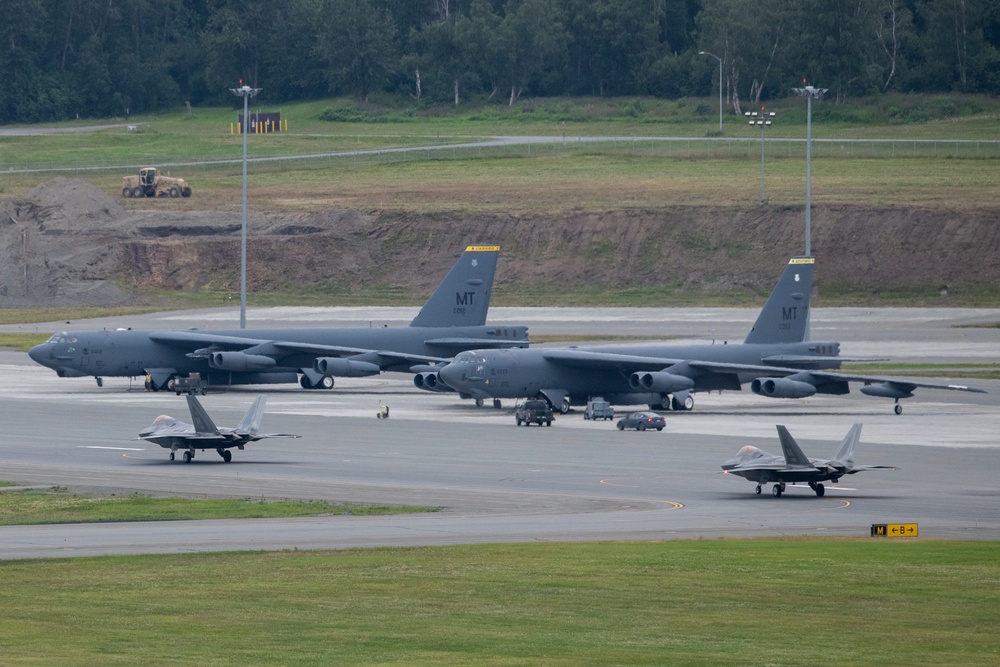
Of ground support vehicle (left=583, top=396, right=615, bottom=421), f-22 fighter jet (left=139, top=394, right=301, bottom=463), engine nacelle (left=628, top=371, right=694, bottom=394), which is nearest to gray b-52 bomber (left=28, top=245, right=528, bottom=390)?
ground support vehicle (left=583, top=396, right=615, bottom=421)

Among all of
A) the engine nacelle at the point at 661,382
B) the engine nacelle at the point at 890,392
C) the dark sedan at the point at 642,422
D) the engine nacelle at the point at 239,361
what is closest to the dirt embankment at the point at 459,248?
the engine nacelle at the point at 239,361

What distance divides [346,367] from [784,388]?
18.0 metres

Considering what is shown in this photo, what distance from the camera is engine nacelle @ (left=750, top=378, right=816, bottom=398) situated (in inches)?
2280

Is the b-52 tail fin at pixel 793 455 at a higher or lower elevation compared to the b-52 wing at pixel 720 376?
higher

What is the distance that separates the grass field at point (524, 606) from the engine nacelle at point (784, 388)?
91.6ft

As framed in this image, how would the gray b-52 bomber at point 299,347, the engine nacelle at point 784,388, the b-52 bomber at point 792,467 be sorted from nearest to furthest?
the b-52 bomber at point 792,467, the engine nacelle at point 784,388, the gray b-52 bomber at point 299,347

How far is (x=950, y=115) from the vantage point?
481 feet

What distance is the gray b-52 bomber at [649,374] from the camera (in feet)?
188

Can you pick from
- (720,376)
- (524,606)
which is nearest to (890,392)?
(720,376)

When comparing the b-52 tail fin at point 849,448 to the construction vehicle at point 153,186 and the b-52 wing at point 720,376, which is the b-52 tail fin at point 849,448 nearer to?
the b-52 wing at point 720,376

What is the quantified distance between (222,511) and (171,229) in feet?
276

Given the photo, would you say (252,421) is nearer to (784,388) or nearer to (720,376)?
(720,376)

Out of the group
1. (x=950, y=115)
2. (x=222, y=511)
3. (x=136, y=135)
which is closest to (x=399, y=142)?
(x=136, y=135)

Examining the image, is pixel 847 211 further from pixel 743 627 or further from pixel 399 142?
pixel 743 627
